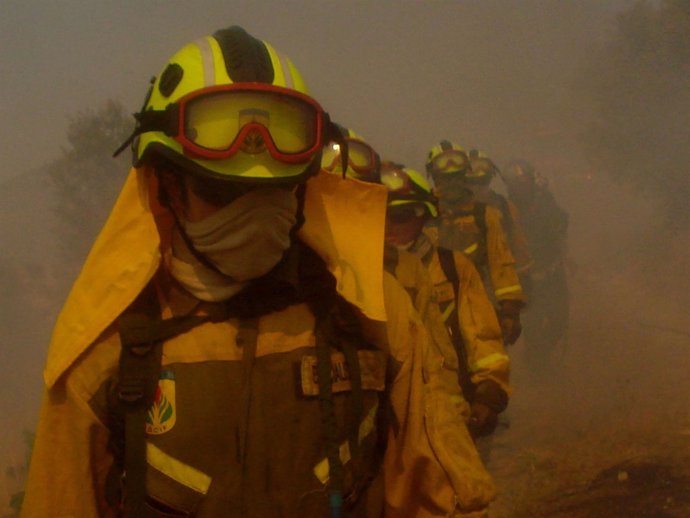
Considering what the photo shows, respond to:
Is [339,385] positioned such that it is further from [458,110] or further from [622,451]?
[458,110]

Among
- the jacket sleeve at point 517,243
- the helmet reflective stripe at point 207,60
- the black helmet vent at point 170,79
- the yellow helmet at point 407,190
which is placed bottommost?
the jacket sleeve at point 517,243

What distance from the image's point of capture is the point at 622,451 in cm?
767

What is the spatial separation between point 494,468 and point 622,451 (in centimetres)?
158

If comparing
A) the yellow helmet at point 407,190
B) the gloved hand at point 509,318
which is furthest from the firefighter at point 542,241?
the yellow helmet at point 407,190

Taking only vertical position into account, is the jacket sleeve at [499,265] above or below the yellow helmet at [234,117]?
below

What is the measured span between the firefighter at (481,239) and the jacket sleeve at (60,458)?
478 centimetres

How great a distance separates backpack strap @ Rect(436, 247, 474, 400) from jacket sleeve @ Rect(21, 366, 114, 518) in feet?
10.1

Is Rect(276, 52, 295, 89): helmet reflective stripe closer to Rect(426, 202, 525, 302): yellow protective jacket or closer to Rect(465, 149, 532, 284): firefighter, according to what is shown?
Rect(426, 202, 525, 302): yellow protective jacket

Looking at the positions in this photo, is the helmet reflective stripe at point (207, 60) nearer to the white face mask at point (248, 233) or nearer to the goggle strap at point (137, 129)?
the goggle strap at point (137, 129)

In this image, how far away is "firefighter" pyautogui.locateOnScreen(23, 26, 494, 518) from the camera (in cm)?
175

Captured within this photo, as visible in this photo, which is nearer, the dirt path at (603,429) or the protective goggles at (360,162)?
the protective goggles at (360,162)

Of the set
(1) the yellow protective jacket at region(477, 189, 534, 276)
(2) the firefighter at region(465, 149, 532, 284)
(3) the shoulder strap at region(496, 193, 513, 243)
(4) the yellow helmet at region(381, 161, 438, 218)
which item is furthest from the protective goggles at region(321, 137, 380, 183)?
(3) the shoulder strap at region(496, 193, 513, 243)

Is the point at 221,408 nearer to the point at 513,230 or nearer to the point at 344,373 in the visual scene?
the point at 344,373

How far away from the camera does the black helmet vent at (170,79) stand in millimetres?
1894
